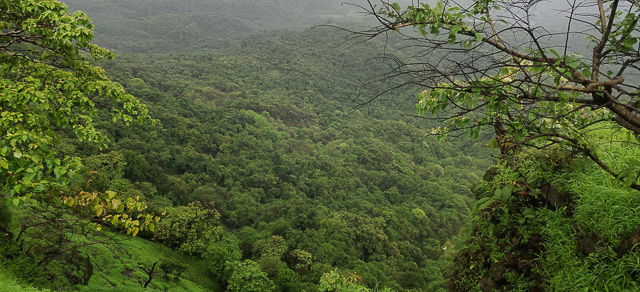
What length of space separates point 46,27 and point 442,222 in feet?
131

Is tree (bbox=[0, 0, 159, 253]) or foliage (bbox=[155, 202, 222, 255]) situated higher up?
tree (bbox=[0, 0, 159, 253])

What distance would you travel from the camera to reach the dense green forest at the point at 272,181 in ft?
9.94

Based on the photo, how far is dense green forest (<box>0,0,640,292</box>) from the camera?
3029 millimetres

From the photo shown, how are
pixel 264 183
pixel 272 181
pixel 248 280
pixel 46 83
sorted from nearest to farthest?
pixel 46 83 < pixel 248 280 < pixel 264 183 < pixel 272 181

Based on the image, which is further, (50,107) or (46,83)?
(46,83)

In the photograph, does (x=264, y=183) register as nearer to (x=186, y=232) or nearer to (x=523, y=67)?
(x=186, y=232)

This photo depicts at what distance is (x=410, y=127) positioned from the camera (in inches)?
2507

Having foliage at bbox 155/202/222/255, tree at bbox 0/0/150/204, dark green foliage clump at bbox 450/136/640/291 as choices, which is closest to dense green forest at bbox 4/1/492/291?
foliage at bbox 155/202/222/255

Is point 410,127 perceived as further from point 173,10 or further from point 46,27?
point 173,10

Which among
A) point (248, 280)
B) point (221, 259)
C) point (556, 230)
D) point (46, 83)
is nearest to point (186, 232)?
point (221, 259)

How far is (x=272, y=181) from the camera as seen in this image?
39062mm

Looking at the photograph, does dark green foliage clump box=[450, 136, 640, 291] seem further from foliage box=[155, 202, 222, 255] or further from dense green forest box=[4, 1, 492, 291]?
foliage box=[155, 202, 222, 255]

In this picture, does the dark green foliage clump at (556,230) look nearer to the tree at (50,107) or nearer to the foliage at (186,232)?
the tree at (50,107)

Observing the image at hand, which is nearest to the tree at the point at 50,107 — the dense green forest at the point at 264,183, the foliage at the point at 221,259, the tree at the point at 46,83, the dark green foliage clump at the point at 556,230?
the tree at the point at 46,83
